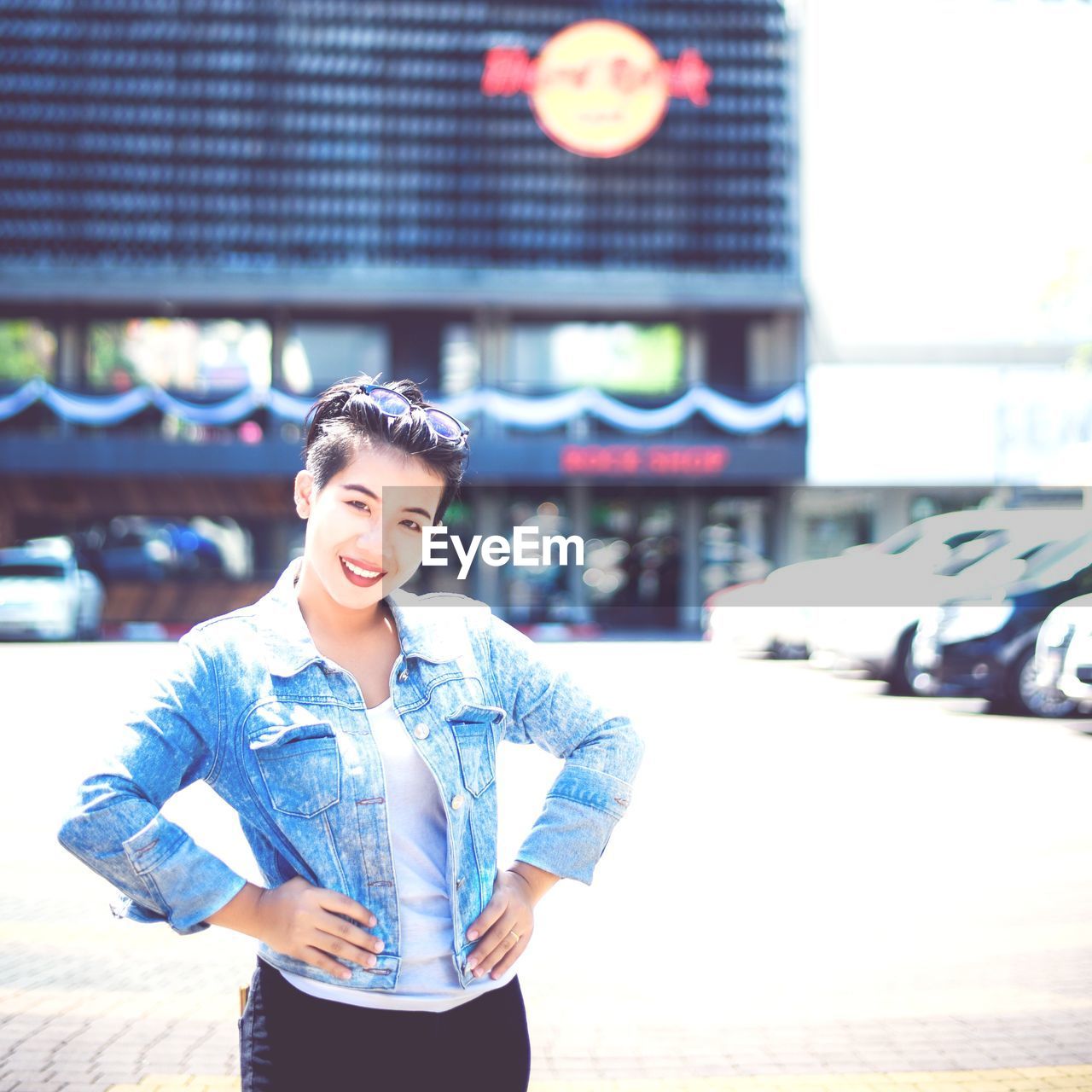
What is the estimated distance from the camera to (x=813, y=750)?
33.4 ft

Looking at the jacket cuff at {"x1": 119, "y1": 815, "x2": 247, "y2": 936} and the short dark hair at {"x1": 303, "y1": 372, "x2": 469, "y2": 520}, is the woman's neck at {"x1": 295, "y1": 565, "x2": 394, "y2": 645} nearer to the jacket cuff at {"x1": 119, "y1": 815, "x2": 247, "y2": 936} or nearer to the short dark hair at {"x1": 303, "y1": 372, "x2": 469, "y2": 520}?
the short dark hair at {"x1": 303, "y1": 372, "x2": 469, "y2": 520}

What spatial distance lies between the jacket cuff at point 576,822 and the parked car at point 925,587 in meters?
11.4

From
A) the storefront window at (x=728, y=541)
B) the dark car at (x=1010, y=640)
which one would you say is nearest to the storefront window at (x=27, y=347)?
the storefront window at (x=728, y=541)

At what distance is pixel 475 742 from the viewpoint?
1.87 meters

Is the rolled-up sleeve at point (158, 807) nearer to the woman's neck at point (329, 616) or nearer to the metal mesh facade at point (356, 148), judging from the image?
the woman's neck at point (329, 616)

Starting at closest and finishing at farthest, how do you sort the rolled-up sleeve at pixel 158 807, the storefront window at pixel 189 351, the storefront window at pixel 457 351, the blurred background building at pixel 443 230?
the rolled-up sleeve at pixel 158 807, the blurred background building at pixel 443 230, the storefront window at pixel 189 351, the storefront window at pixel 457 351

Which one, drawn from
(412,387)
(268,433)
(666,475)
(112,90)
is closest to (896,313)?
(666,475)

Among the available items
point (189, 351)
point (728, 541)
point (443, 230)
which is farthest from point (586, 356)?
point (189, 351)

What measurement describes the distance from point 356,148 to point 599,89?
5.65 metres

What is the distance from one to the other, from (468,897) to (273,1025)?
34 centimetres

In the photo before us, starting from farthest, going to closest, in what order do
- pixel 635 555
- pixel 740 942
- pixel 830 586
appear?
pixel 635 555 < pixel 830 586 < pixel 740 942

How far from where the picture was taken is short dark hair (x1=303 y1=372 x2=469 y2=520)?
1885 millimetres

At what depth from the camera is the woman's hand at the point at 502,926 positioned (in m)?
1.80

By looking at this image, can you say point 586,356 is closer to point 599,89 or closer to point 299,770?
point 599,89
